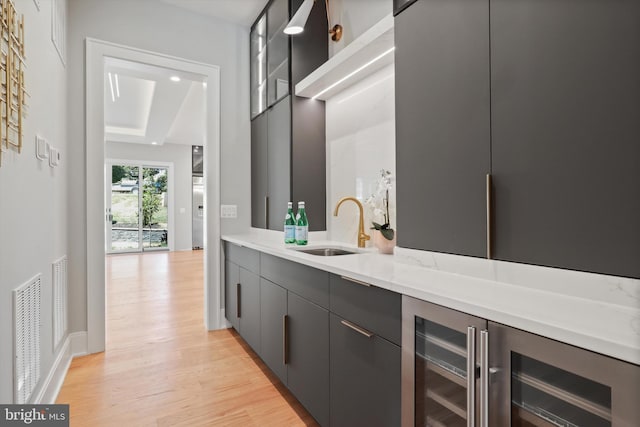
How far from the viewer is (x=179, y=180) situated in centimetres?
919

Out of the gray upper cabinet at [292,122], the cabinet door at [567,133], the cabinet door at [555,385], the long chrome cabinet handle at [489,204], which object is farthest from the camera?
the gray upper cabinet at [292,122]

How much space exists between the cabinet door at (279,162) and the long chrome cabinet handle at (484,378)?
1904 millimetres

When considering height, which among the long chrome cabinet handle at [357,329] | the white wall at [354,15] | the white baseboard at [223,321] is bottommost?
the white baseboard at [223,321]

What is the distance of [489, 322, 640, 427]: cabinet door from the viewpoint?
652 millimetres

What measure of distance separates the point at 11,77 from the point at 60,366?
6.11ft

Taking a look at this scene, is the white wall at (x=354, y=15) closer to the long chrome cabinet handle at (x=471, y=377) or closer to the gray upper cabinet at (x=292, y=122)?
the gray upper cabinet at (x=292, y=122)

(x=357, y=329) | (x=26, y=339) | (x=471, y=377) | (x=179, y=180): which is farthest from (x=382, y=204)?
(x=179, y=180)

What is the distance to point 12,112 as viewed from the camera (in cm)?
136

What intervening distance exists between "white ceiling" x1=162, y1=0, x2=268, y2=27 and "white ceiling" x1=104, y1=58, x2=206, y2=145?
60 cm

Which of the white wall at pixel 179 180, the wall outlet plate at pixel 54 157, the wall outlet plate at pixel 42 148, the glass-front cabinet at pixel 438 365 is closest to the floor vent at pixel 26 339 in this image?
the wall outlet plate at pixel 42 148

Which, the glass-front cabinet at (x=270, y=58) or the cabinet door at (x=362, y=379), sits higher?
the glass-front cabinet at (x=270, y=58)

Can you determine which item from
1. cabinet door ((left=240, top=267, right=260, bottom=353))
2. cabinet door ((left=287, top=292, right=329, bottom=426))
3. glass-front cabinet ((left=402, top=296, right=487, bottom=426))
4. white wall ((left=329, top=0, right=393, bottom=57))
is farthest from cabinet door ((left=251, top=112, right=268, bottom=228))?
glass-front cabinet ((left=402, top=296, right=487, bottom=426))

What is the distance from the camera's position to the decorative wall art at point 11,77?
4.15 ft
